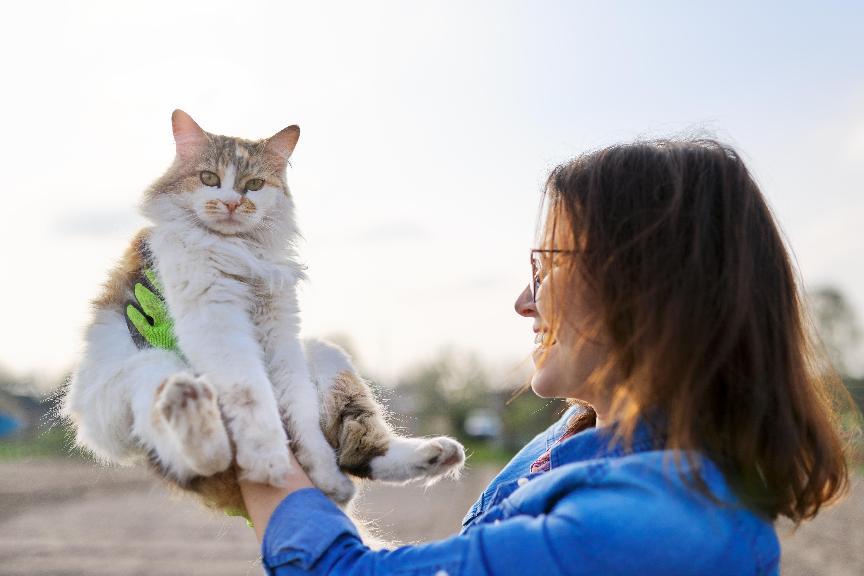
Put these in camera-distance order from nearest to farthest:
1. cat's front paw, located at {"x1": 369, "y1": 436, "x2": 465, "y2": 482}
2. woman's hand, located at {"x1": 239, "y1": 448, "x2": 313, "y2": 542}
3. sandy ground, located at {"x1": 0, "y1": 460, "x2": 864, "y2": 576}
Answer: woman's hand, located at {"x1": 239, "y1": 448, "x2": 313, "y2": 542}, cat's front paw, located at {"x1": 369, "y1": 436, "x2": 465, "y2": 482}, sandy ground, located at {"x1": 0, "y1": 460, "x2": 864, "y2": 576}

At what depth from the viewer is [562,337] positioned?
1.52 metres

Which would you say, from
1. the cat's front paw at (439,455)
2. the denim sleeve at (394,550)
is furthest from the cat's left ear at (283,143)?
the denim sleeve at (394,550)

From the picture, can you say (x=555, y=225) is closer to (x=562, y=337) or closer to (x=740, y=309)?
(x=562, y=337)

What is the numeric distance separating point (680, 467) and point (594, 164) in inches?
24.3

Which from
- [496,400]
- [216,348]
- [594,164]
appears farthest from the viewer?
[496,400]

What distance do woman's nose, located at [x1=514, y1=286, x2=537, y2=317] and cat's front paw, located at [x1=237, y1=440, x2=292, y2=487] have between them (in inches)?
24.3

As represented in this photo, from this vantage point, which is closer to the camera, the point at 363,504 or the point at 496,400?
the point at 363,504

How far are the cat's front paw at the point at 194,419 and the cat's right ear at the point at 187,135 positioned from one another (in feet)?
3.04

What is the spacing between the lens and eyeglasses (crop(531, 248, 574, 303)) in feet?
4.99

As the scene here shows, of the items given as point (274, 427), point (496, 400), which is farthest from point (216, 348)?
point (496, 400)

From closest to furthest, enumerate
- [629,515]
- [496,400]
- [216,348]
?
1. [629,515]
2. [216,348]
3. [496,400]

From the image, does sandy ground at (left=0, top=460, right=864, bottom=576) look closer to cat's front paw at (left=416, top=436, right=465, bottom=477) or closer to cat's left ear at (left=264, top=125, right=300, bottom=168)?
cat's left ear at (left=264, top=125, right=300, bottom=168)

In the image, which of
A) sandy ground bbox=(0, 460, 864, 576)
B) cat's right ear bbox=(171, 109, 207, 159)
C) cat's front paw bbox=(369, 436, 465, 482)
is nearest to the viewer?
cat's front paw bbox=(369, 436, 465, 482)

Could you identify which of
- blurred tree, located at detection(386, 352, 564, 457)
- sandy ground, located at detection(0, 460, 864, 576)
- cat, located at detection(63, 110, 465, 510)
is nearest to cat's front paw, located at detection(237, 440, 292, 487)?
cat, located at detection(63, 110, 465, 510)
